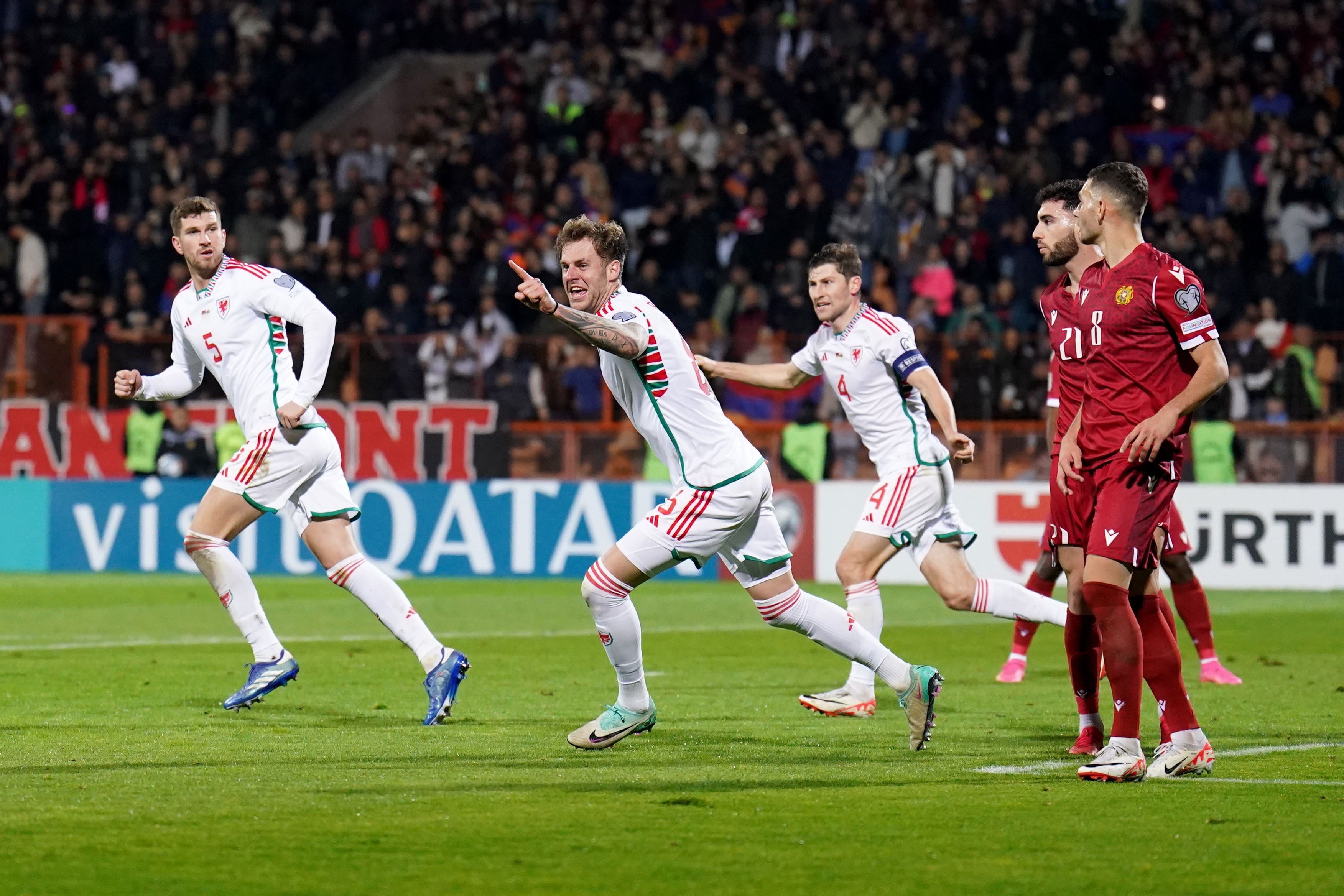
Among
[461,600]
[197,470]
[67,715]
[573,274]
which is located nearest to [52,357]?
[197,470]

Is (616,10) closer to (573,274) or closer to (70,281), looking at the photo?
(70,281)

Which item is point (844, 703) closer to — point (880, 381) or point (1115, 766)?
point (880, 381)

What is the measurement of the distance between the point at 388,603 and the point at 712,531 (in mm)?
2107

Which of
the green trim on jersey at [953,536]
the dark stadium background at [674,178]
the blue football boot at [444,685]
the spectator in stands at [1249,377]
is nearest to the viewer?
the blue football boot at [444,685]

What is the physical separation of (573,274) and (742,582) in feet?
4.75

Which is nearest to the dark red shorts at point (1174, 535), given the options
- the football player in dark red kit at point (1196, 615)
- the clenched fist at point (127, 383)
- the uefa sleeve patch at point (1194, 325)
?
the football player in dark red kit at point (1196, 615)

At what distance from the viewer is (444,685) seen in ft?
28.1

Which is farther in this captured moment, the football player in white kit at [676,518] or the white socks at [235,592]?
the white socks at [235,592]

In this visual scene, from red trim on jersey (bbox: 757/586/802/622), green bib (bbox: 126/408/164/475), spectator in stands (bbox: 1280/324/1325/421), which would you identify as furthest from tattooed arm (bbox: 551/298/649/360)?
green bib (bbox: 126/408/164/475)

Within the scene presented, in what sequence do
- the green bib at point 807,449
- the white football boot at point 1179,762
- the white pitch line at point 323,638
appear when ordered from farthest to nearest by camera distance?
the green bib at point 807,449, the white pitch line at point 323,638, the white football boot at point 1179,762

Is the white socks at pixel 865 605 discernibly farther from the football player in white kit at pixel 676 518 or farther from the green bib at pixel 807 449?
the green bib at pixel 807 449

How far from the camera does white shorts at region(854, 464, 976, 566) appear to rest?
9797 mm

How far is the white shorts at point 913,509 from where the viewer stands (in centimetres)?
980

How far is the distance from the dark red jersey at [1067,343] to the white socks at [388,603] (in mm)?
2989
